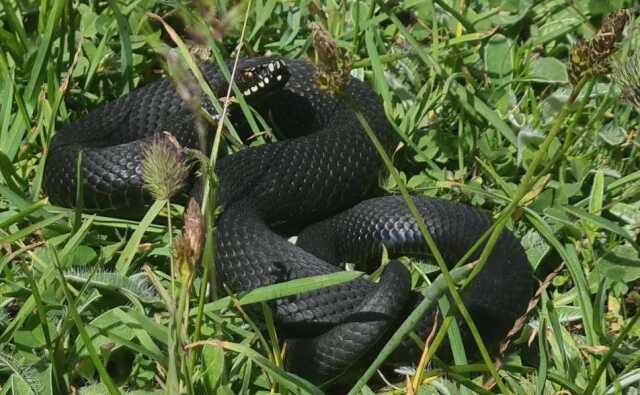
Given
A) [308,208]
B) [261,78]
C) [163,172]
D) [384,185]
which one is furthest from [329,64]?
[261,78]

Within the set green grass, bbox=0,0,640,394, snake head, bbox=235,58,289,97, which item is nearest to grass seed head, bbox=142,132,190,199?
green grass, bbox=0,0,640,394

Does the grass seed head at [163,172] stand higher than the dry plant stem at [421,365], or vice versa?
the grass seed head at [163,172]

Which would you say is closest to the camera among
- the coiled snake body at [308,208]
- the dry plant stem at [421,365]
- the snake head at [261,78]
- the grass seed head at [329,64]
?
the grass seed head at [329,64]

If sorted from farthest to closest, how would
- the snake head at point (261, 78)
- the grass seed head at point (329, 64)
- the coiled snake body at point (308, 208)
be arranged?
1. the snake head at point (261, 78)
2. the coiled snake body at point (308, 208)
3. the grass seed head at point (329, 64)

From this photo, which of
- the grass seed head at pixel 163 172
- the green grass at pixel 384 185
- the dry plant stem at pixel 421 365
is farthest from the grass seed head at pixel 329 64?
the dry plant stem at pixel 421 365

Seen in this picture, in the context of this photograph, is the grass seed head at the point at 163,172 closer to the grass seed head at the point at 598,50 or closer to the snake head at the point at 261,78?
the grass seed head at the point at 598,50

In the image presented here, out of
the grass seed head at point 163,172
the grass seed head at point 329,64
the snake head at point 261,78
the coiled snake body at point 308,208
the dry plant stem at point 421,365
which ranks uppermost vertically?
the grass seed head at point 329,64

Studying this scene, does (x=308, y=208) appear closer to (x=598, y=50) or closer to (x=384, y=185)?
(x=384, y=185)

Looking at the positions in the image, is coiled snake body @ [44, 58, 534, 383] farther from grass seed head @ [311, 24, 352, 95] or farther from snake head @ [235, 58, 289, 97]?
grass seed head @ [311, 24, 352, 95]
